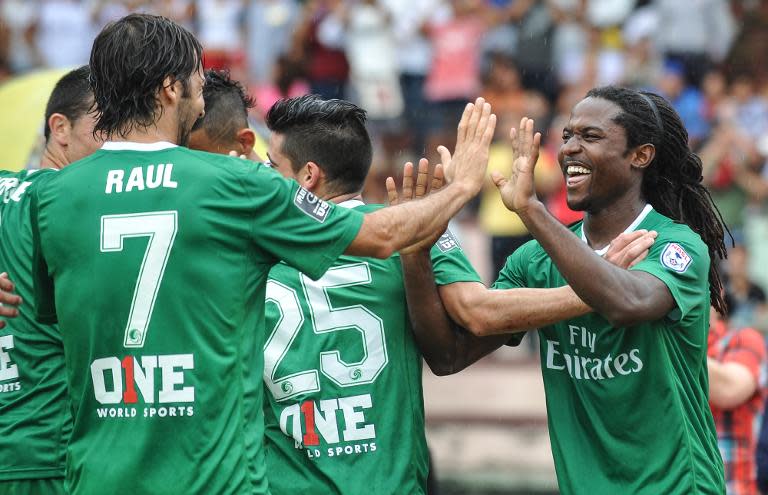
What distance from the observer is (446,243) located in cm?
539

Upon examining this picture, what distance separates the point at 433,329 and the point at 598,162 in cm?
98

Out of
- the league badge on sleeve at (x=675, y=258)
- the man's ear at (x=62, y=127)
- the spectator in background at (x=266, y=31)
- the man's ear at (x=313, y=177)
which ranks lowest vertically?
the league badge on sleeve at (x=675, y=258)

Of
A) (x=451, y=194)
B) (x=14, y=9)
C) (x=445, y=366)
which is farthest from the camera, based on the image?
(x=14, y=9)

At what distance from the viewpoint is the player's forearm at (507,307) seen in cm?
495

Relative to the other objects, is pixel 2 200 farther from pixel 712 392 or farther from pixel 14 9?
pixel 14 9

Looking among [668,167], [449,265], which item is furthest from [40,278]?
[668,167]

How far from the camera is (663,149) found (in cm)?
544

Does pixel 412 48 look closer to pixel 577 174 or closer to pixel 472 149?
pixel 577 174

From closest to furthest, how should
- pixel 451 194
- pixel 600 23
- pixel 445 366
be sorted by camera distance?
1. pixel 451 194
2. pixel 445 366
3. pixel 600 23

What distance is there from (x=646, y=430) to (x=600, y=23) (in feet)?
35.0

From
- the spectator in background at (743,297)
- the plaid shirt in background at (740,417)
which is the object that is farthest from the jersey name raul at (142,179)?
the spectator in background at (743,297)

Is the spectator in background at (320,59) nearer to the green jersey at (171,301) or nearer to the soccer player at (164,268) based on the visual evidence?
the soccer player at (164,268)

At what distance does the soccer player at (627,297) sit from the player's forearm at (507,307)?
0.63 ft

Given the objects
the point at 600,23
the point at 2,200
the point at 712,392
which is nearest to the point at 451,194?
the point at 2,200
